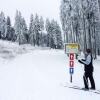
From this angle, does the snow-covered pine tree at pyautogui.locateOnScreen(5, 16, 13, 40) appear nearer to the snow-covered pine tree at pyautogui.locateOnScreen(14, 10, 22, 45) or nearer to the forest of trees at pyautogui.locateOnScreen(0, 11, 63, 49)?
the forest of trees at pyautogui.locateOnScreen(0, 11, 63, 49)

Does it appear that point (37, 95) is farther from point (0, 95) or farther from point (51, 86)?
point (51, 86)

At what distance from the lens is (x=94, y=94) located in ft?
38.7

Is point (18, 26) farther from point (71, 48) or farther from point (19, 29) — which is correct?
point (71, 48)

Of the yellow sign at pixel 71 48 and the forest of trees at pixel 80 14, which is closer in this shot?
the yellow sign at pixel 71 48

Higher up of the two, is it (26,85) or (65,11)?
(65,11)

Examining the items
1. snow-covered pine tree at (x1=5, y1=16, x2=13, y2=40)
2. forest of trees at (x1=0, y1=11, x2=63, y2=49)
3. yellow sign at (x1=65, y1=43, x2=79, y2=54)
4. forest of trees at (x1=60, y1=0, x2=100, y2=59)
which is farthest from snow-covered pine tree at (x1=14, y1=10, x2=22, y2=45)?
yellow sign at (x1=65, y1=43, x2=79, y2=54)

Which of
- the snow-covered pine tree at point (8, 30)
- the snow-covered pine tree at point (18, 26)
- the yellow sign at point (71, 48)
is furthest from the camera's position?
the snow-covered pine tree at point (8, 30)

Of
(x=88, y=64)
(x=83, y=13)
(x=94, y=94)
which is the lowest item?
(x=94, y=94)

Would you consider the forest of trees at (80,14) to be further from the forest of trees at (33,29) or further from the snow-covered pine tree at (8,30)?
the snow-covered pine tree at (8,30)

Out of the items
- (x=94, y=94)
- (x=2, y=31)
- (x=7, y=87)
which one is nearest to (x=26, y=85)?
(x=7, y=87)

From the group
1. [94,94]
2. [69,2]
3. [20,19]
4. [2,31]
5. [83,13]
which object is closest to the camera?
[94,94]

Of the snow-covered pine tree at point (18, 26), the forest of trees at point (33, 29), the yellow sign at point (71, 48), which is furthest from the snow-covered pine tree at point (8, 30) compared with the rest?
the yellow sign at point (71, 48)

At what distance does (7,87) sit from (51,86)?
2.00 metres

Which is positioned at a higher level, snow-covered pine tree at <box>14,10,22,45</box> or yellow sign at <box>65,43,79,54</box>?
snow-covered pine tree at <box>14,10,22,45</box>
